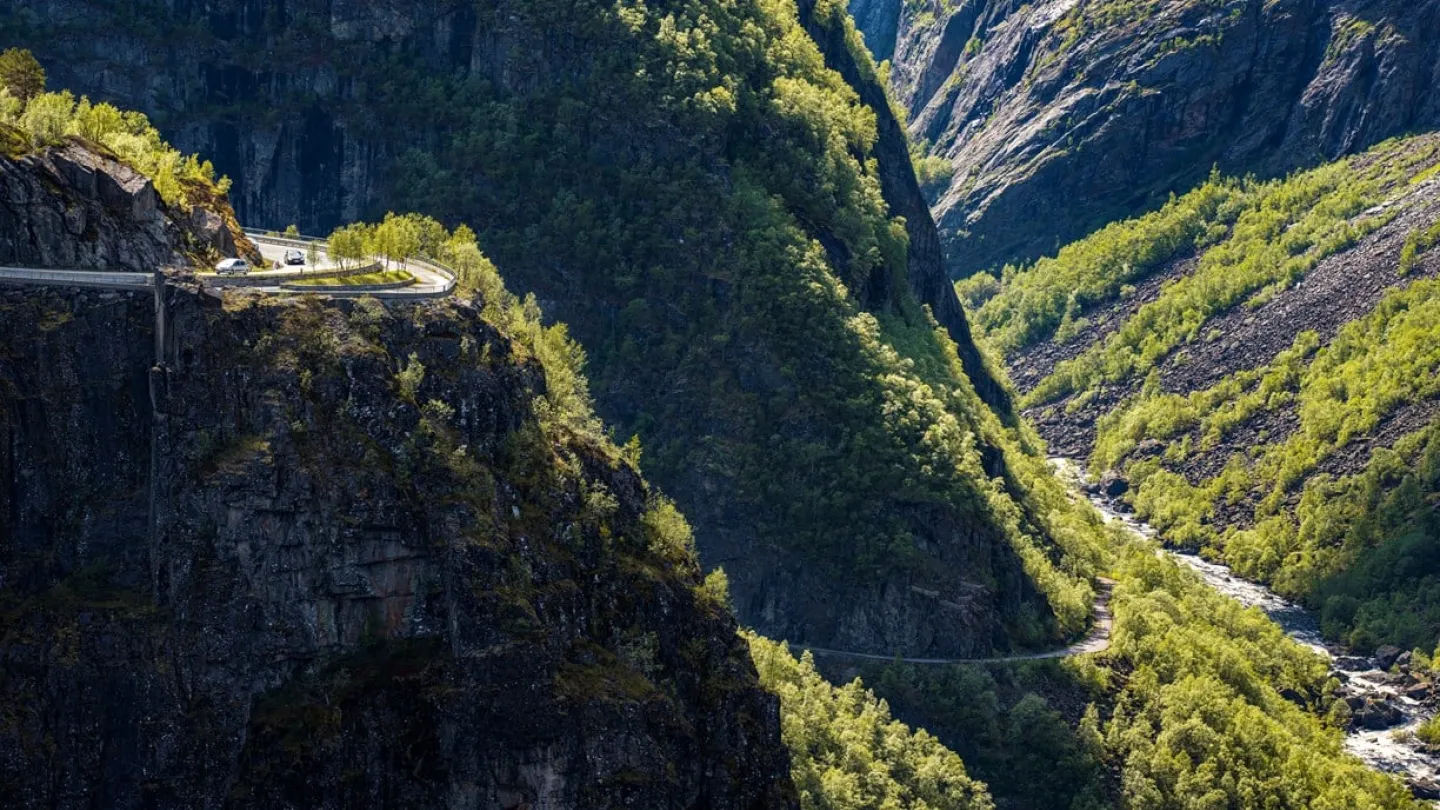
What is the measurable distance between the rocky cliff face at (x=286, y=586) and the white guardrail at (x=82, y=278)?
1.03 metres

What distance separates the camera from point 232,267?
137125 mm

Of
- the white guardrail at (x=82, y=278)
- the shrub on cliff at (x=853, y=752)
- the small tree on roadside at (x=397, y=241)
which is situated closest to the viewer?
the white guardrail at (x=82, y=278)

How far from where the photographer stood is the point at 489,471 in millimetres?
136625

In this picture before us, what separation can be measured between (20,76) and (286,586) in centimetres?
5232

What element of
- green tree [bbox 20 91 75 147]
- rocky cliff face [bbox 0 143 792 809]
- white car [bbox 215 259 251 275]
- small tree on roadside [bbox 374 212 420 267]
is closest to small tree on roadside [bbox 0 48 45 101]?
green tree [bbox 20 91 75 147]

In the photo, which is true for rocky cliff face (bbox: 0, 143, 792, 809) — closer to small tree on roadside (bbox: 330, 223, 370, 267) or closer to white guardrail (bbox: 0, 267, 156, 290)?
white guardrail (bbox: 0, 267, 156, 290)

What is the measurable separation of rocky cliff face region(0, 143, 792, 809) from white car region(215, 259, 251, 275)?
14.9 feet

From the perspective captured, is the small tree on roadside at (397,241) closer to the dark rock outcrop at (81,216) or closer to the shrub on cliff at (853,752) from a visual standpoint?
the dark rock outcrop at (81,216)

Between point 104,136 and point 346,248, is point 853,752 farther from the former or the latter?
point 104,136

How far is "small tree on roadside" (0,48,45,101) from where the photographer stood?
152m

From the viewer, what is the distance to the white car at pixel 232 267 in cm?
13662

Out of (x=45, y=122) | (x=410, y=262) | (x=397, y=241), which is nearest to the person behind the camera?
(x=45, y=122)

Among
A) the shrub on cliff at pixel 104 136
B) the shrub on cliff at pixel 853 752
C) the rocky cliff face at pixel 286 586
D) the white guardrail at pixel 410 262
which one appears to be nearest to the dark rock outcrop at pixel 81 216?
the rocky cliff face at pixel 286 586

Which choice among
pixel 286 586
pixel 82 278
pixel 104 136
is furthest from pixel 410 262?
pixel 286 586
